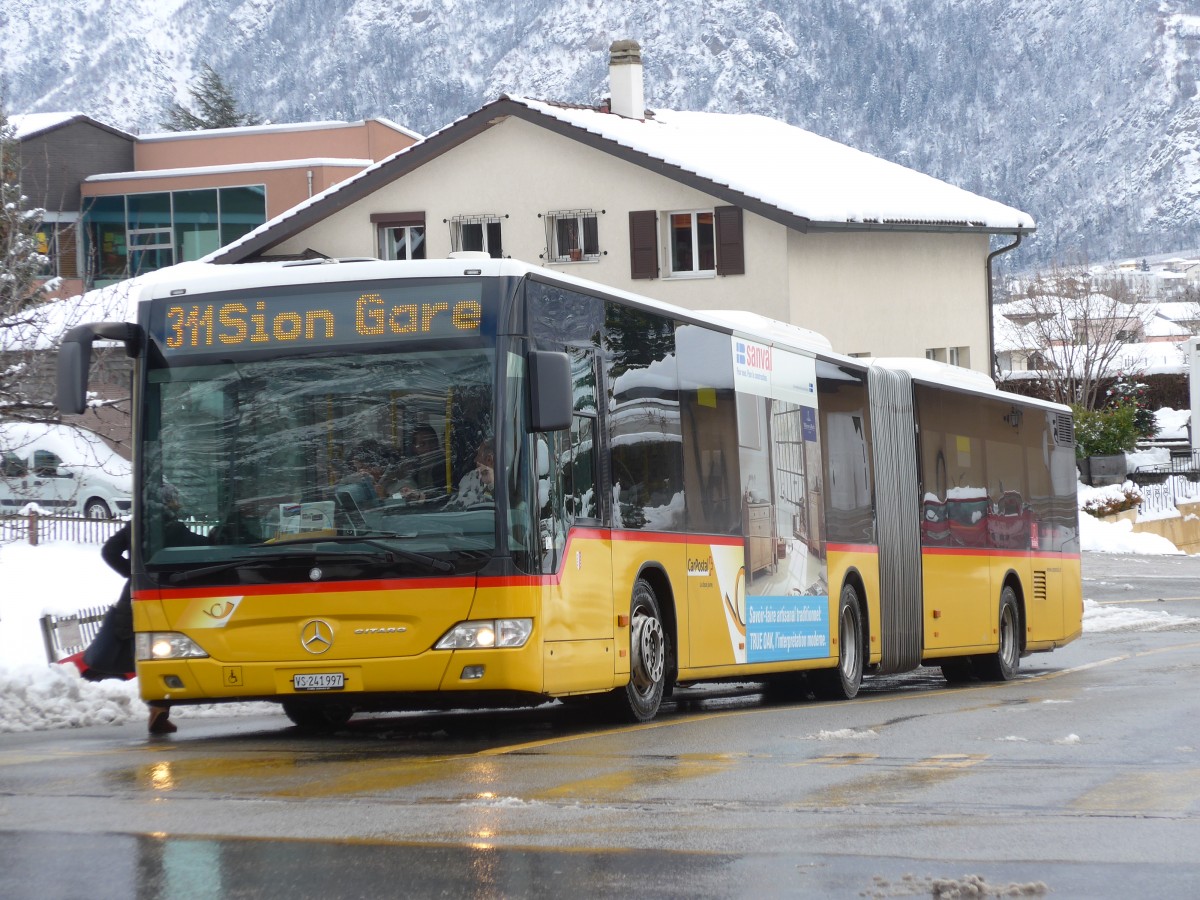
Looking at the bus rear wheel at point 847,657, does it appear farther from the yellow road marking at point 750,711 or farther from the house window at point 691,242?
the house window at point 691,242

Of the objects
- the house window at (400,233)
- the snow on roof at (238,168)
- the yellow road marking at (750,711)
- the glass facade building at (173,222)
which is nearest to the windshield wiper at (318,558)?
the yellow road marking at (750,711)

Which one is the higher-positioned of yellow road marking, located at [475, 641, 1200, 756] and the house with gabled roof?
the house with gabled roof

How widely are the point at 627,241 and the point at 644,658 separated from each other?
98.1 feet

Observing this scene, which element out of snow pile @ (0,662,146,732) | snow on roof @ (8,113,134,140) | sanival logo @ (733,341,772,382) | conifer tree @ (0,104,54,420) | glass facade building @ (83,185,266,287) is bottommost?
snow pile @ (0,662,146,732)

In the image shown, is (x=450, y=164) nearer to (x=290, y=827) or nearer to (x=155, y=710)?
(x=155, y=710)

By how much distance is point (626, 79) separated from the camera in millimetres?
46062

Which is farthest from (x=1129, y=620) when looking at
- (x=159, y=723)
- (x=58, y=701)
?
(x=159, y=723)

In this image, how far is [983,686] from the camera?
1980 cm

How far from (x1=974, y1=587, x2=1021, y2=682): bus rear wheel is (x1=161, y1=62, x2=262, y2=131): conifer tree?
8441 cm

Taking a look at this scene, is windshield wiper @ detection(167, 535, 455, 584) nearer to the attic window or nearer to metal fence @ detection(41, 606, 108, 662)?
metal fence @ detection(41, 606, 108, 662)

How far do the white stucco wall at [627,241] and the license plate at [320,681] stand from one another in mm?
29830

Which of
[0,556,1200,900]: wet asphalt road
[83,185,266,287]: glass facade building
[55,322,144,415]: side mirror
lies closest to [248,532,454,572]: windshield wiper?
[0,556,1200,900]: wet asphalt road

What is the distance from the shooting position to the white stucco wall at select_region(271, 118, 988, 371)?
135 feet

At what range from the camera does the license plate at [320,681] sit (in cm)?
1134
